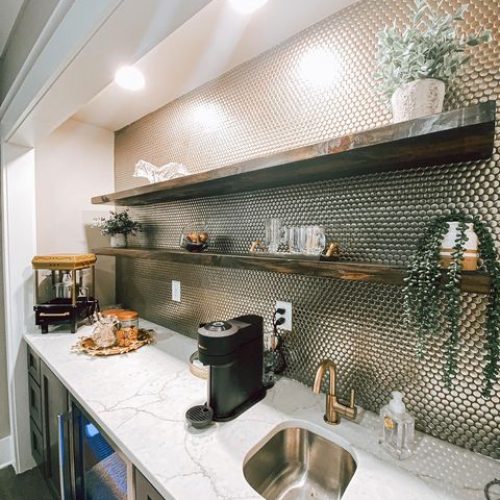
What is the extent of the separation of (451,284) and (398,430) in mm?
497

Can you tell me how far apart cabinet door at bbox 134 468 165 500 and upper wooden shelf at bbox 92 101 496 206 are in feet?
3.34

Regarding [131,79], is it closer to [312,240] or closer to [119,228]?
[119,228]

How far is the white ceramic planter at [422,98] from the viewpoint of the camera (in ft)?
2.45

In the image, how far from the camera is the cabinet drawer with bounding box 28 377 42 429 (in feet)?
5.67

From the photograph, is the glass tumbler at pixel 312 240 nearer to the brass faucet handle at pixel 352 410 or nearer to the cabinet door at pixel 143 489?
the brass faucet handle at pixel 352 410

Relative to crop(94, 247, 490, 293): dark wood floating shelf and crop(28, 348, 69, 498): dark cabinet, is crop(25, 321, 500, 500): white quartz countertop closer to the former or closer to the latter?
crop(28, 348, 69, 498): dark cabinet

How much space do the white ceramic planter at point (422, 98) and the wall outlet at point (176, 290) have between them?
5.03 feet

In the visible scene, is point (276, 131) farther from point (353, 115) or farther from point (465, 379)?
point (465, 379)

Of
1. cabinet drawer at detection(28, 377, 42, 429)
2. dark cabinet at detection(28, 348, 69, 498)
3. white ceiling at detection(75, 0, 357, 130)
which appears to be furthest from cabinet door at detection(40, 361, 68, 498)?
white ceiling at detection(75, 0, 357, 130)

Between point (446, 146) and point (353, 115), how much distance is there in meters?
0.43

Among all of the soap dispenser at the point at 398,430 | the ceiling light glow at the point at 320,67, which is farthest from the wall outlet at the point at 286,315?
the ceiling light glow at the point at 320,67

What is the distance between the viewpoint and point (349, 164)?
936 millimetres

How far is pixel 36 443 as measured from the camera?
1.86 meters

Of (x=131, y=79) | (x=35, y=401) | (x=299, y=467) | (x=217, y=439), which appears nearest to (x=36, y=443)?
(x=35, y=401)
